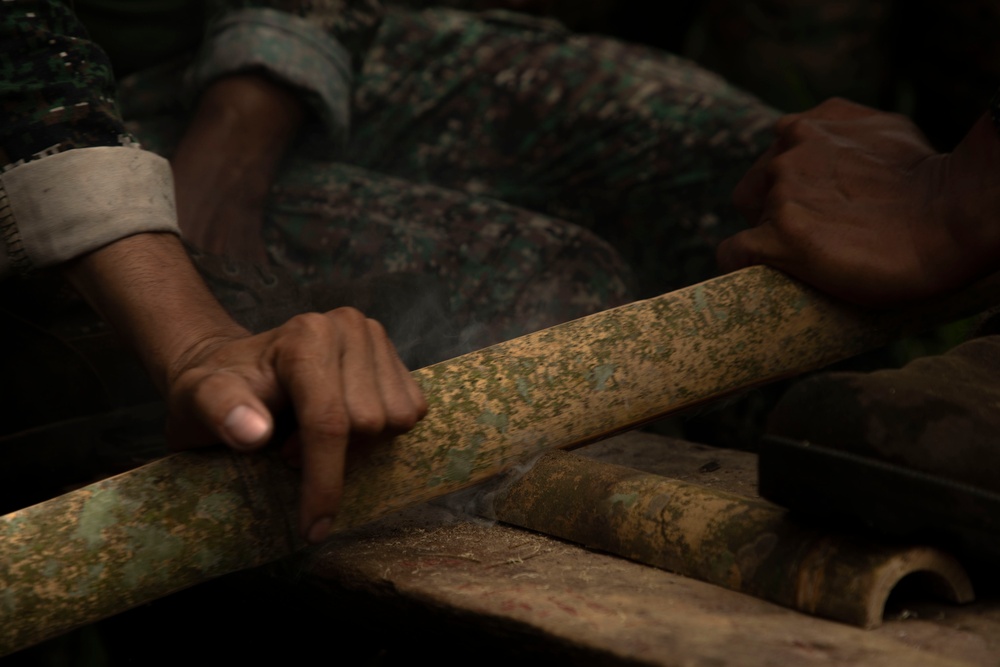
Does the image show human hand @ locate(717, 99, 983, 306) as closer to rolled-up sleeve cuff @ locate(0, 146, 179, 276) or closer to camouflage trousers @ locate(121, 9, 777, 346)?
camouflage trousers @ locate(121, 9, 777, 346)

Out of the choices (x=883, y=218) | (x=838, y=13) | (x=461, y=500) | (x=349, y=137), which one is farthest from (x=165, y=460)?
(x=838, y=13)

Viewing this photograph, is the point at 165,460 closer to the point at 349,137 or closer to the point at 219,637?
the point at 219,637

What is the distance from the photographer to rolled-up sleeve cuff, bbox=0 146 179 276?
1.14 metres

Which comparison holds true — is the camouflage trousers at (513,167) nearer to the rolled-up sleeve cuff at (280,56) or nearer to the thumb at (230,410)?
the rolled-up sleeve cuff at (280,56)

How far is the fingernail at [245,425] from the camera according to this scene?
34.9 inches

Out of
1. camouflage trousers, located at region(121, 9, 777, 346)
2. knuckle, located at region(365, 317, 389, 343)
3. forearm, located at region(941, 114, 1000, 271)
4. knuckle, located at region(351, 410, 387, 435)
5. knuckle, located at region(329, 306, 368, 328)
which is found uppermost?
forearm, located at region(941, 114, 1000, 271)

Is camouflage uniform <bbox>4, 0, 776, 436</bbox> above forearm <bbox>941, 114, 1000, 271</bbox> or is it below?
below

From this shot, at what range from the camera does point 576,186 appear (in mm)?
2086

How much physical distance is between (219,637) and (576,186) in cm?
113

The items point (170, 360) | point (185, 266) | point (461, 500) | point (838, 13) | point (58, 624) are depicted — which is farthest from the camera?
point (838, 13)

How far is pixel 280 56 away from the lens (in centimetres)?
183

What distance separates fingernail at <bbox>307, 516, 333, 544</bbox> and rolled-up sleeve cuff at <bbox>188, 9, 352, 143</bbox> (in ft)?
3.62

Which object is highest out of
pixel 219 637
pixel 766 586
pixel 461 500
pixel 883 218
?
pixel 883 218

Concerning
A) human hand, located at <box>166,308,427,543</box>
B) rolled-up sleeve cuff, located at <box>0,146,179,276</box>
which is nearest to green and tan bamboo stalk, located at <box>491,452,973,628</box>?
human hand, located at <box>166,308,427,543</box>
